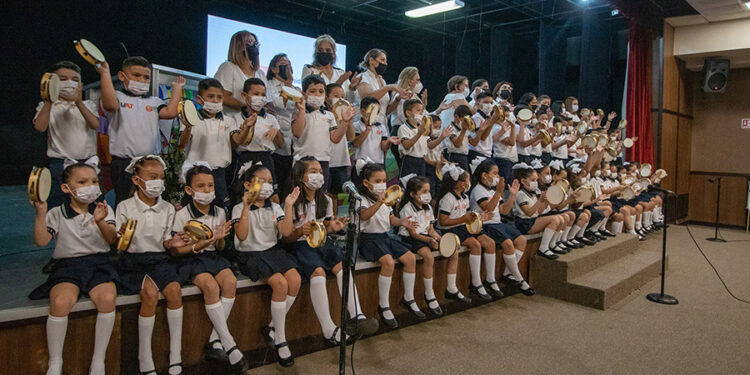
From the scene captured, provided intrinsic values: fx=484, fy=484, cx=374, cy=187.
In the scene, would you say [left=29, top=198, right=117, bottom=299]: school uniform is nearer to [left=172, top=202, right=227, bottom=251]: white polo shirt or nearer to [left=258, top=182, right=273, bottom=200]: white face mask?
[left=172, top=202, right=227, bottom=251]: white polo shirt

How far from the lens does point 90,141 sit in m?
2.92

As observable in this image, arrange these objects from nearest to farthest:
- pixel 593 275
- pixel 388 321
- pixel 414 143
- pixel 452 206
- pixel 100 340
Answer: pixel 100 340 < pixel 388 321 < pixel 452 206 < pixel 414 143 < pixel 593 275

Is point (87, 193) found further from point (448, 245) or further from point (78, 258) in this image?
point (448, 245)

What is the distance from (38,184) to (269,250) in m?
1.26

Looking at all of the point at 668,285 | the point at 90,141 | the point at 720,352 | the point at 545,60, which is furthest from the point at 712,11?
the point at 90,141

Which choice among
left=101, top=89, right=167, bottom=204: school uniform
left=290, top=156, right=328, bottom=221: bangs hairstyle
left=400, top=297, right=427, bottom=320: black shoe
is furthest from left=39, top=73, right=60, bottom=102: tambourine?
left=400, top=297, right=427, bottom=320: black shoe

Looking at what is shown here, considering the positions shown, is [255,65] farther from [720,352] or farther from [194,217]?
[720,352]

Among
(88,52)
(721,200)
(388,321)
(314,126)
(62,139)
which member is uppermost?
(88,52)

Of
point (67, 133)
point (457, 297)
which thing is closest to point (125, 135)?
point (67, 133)

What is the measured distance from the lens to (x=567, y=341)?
11.2 feet

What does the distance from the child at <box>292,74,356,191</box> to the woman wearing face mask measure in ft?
1.45

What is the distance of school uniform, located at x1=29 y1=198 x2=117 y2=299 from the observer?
2381mm

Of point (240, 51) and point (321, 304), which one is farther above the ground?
point (240, 51)

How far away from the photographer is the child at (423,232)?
3723 millimetres
